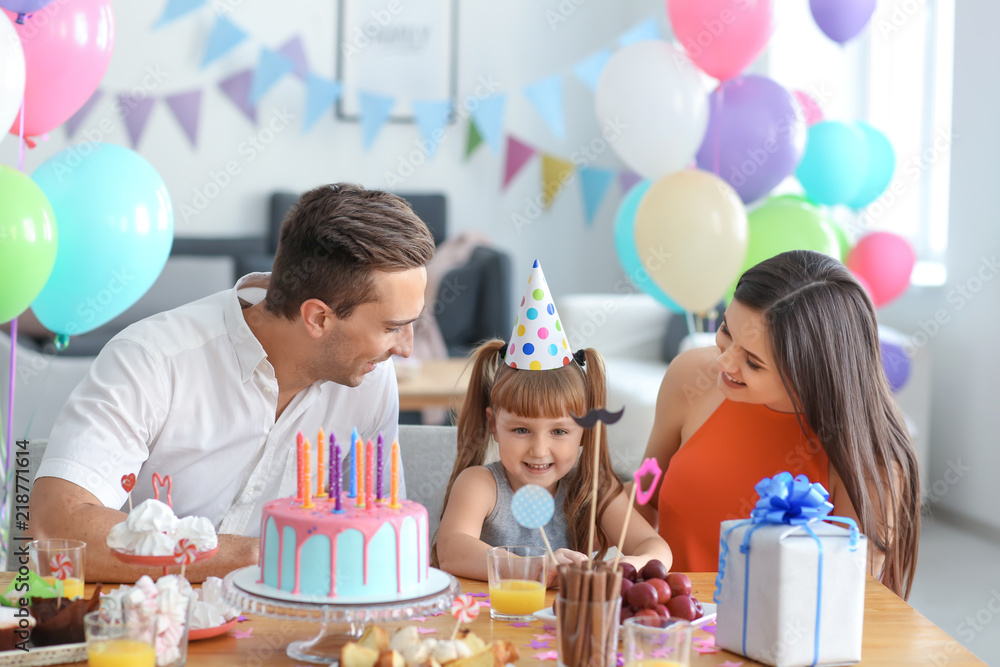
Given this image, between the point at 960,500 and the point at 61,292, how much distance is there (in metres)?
3.35

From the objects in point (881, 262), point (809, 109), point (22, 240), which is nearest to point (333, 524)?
point (22, 240)

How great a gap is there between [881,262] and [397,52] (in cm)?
326

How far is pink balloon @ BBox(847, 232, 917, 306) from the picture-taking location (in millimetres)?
3535

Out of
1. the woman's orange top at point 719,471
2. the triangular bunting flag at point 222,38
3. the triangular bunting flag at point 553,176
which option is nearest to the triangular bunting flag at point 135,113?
the triangular bunting flag at point 222,38

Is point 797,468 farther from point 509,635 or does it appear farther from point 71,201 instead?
point 71,201

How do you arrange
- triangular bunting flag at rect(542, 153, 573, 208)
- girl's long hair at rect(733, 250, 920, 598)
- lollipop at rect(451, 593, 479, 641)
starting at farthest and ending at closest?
1. triangular bunting flag at rect(542, 153, 573, 208)
2. girl's long hair at rect(733, 250, 920, 598)
3. lollipop at rect(451, 593, 479, 641)

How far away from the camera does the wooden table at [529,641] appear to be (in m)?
1.11

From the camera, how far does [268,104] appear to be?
18.6ft

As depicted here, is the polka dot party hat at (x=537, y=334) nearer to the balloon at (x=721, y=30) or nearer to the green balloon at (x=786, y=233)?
the green balloon at (x=786, y=233)

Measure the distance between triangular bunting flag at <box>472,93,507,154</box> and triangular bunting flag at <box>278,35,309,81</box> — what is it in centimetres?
98

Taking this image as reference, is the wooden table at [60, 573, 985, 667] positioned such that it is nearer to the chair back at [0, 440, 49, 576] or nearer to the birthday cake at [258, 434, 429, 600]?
the birthday cake at [258, 434, 429, 600]

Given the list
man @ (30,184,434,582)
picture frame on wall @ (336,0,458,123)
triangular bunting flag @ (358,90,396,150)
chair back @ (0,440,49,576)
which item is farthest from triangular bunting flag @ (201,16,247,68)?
chair back @ (0,440,49,576)

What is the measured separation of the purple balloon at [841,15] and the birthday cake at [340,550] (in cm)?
261

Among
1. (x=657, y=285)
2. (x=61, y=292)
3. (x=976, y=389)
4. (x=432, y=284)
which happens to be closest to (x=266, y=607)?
(x=61, y=292)
